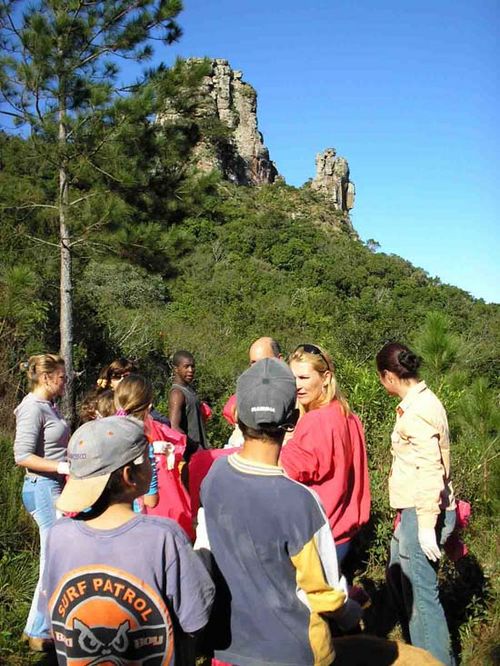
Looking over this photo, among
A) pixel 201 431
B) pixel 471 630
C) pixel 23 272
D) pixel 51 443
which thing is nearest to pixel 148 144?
pixel 23 272

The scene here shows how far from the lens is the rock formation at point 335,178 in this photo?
258 ft

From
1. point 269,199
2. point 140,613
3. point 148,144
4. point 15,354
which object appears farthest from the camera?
point 269,199

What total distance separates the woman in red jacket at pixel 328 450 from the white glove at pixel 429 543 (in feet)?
0.86

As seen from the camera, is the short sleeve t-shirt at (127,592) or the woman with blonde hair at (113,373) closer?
the short sleeve t-shirt at (127,592)

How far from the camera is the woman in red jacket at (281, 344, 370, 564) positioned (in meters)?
2.29

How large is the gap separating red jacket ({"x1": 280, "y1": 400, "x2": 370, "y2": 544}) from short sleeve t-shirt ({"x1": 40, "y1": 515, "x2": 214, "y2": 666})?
2.79ft

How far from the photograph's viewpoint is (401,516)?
2.70 meters

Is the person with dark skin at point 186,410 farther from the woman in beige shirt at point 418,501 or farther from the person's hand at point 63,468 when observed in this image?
the woman in beige shirt at point 418,501

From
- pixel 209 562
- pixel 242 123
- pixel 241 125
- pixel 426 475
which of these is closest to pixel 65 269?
pixel 426 475

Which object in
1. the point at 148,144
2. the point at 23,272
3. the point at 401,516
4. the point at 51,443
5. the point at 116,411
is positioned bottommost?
the point at 401,516

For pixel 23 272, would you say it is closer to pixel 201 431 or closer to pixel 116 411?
pixel 201 431

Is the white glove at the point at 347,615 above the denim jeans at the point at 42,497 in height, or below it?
below

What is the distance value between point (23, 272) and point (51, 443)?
3.10m

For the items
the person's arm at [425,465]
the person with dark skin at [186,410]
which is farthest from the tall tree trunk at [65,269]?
the person's arm at [425,465]
